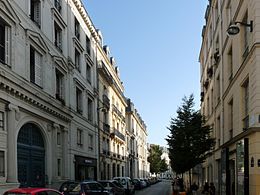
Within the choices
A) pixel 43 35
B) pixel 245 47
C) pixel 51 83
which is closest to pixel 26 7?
pixel 43 35

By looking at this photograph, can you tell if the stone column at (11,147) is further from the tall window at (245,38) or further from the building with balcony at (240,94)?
the tall window at (245,38)

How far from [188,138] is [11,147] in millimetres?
19184

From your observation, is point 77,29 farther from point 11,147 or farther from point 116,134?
point 116,134

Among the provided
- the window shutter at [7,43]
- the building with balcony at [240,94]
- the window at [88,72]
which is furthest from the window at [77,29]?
the window shutter at [7,43]

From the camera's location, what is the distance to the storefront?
3816cm

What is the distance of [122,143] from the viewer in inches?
2746

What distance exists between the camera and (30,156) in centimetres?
2677

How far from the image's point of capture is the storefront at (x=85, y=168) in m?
38.2

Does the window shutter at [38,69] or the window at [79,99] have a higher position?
the window shutter at [38,69]

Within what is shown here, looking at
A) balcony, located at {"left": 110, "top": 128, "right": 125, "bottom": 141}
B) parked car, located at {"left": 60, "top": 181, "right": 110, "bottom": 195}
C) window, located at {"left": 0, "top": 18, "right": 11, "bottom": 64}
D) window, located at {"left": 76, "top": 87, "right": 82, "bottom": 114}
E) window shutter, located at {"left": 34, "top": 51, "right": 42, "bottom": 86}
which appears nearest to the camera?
parked car, located at {"left": 60, "top": 181, "right": 110, "bottom": 195}

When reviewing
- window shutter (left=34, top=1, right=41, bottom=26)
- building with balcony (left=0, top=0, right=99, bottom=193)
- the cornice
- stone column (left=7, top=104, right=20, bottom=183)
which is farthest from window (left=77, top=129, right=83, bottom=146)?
stone column (left=7, top=104, right=20, bottom=183)

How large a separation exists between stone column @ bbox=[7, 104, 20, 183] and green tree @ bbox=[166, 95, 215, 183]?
60.6 feet

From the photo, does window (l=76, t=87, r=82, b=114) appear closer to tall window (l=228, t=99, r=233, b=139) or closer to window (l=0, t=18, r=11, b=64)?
tall window (l=228, t=99, r=233, b=139)

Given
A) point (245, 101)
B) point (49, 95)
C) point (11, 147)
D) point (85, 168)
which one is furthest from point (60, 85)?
point (245, 101)
